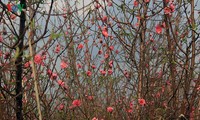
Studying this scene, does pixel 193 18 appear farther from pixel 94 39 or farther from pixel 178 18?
pixel 94 39

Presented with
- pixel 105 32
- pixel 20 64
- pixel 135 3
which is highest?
pixel 135 3

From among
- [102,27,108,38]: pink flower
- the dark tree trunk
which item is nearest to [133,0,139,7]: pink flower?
[102,27,108,38]: pink flower

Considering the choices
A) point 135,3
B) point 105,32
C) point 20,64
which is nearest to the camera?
point 20,64

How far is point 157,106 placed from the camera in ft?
16.1

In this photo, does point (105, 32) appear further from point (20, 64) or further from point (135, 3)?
point (20, 64)

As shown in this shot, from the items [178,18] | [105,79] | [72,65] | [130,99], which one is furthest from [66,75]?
[178,18]

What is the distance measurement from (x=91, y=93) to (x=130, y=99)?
0.54 metres

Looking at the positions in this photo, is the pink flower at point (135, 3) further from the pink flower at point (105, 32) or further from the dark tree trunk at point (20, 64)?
the dark tree trunk at point (20, 64)

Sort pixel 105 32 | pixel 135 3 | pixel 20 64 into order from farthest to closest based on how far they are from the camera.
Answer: pixel 105 32, pixel 135 3, pixel 20 64

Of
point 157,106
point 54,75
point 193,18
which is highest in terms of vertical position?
point 193,18

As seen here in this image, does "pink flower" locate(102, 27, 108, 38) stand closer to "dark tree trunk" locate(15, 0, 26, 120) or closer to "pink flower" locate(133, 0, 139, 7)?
"pink flower" locate(133, 0, 139, 7)

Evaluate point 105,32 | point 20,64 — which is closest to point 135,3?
point 105,32

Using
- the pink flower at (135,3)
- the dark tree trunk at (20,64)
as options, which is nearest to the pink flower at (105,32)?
the pink flower at (135,3)

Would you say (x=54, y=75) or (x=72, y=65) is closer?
(x=54, y=75)
